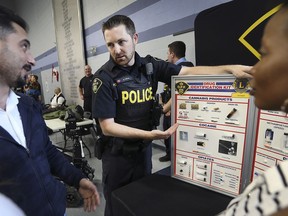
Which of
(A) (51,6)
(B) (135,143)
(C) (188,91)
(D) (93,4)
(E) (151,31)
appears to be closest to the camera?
(C) (188,91)

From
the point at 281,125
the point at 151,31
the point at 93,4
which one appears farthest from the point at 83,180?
the point at 93,4

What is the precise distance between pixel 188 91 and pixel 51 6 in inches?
259

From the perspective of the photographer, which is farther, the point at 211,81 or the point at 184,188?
the point at 184,188

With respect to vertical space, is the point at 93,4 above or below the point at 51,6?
below

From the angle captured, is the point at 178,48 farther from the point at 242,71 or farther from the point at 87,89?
the point at 87,89

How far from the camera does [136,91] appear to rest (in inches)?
46.5

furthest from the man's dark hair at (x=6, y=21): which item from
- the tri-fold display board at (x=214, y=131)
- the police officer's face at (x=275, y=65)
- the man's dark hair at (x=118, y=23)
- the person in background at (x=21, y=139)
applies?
the police officer's face at (x=275, y=65)

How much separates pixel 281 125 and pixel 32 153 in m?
0.97

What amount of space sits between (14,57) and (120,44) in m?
0.53

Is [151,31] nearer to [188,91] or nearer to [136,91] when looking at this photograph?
[136,91]

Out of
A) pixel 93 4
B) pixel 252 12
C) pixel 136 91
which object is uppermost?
pixel 93 4

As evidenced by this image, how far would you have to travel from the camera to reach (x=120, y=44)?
3.62 feet

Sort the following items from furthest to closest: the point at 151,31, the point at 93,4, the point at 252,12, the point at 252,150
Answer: the point at 93,4
the point at 151,31
the point at 252,12
the point at 252,150

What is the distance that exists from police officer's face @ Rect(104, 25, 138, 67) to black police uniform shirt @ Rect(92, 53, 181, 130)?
2.4 inches
